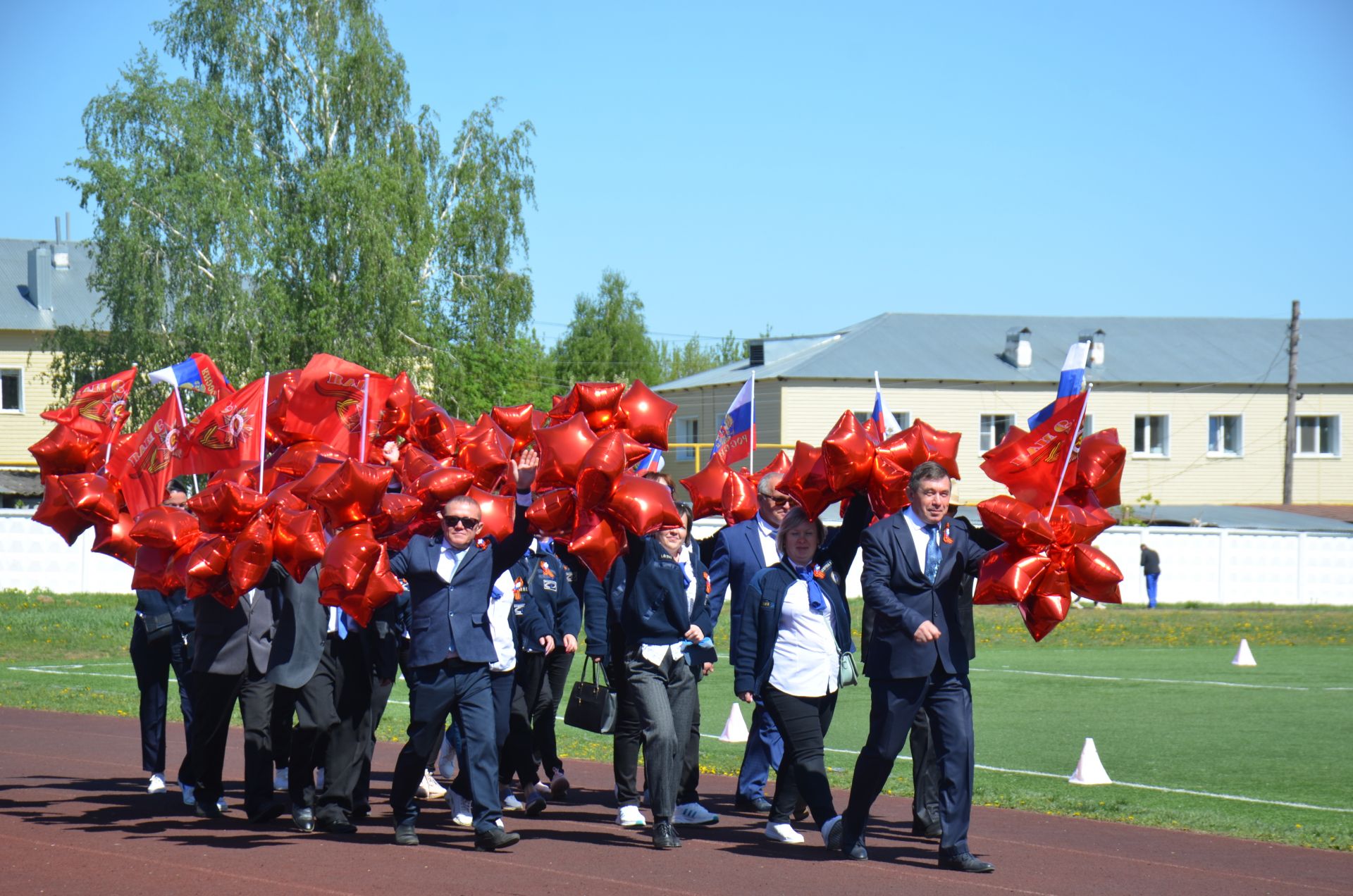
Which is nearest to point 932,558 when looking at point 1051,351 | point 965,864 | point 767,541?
point 965,864

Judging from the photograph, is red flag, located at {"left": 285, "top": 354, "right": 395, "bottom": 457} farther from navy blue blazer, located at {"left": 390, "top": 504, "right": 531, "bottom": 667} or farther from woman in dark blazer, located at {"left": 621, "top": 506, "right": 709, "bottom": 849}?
woman in dark blazer, located at {"left": 621, "top": 506, "right": 709, "bottom": 849}

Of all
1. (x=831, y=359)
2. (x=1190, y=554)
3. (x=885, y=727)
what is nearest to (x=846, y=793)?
(x=885, y=727)

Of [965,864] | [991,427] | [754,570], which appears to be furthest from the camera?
[991,427]

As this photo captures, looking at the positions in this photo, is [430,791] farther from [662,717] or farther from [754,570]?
[754,570]

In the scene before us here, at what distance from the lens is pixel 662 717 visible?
768cm

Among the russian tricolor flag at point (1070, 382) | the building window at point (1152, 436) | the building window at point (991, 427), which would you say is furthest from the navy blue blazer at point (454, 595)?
the building window at point (1152, 436)

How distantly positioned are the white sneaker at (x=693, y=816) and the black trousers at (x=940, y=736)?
1.40 meters

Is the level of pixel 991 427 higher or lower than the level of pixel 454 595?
higher

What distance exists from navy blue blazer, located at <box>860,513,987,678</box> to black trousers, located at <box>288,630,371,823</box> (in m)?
2.81

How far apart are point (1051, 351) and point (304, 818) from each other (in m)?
44.7

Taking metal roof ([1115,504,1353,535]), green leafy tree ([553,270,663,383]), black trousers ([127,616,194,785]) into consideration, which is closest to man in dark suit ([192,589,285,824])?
black trousers ([127,616,194,785])

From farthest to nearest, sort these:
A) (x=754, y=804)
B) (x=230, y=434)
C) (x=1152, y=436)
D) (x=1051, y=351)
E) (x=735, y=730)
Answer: (x=1051, y=351), (x=1152, y=436), (x=735, y=730), (x=754, y=804), (x=230, y=434)

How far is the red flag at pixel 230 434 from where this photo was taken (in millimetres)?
8422

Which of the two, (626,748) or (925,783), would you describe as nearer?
(925,783)
